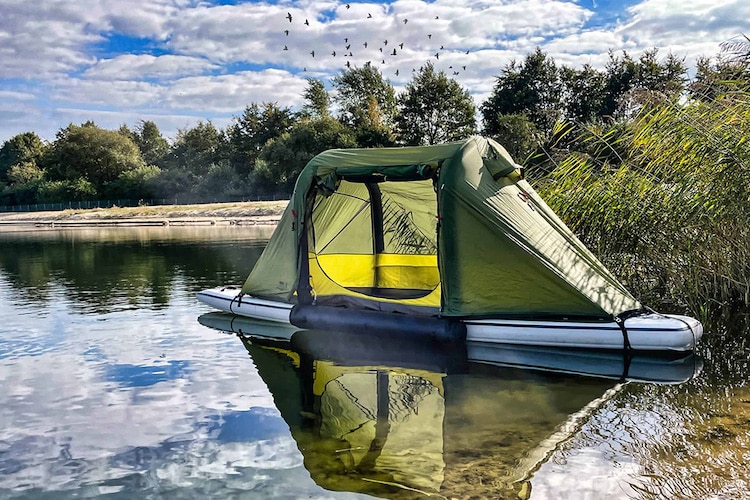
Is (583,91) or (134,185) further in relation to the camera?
(134,185)

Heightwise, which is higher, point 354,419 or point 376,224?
point 376,224

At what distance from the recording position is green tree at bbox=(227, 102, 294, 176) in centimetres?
6119

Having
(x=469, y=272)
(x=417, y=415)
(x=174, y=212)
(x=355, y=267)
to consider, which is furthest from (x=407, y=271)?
(x=174, y=212)

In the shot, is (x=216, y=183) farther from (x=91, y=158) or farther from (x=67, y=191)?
(x=91, y=158)

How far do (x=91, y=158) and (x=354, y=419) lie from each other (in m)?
70.9

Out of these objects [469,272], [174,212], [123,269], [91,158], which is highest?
[91,158]

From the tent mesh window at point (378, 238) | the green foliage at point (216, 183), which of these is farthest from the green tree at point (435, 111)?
the tent mesh window at point (378, 238)

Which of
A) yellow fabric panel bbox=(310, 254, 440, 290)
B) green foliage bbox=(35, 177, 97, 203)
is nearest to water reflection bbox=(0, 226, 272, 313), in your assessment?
yellow fabric panel bbox=(310, 254, 440, 290)

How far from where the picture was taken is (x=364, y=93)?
5916cm

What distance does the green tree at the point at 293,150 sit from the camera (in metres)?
52.4

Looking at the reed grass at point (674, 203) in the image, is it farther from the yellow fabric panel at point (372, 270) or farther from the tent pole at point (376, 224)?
the tent pole at point (376, 224)

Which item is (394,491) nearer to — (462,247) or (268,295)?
(462,247)

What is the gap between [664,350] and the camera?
23.6 feet

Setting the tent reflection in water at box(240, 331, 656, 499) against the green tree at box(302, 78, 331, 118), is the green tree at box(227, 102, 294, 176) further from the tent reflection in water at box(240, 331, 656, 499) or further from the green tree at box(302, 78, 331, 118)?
the tent reflection in water at box(240, 331, 656, 499)
